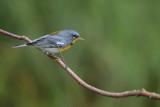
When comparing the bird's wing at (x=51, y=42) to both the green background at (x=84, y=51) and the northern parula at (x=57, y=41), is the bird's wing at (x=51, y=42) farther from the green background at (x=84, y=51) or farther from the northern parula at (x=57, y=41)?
the green background at (x=84, y=51)

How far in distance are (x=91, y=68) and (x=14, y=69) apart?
0.76 m

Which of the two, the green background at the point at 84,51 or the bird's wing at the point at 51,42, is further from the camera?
the green background at the point at 84,51

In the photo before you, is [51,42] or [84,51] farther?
[84,51]

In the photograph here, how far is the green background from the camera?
2891 mm

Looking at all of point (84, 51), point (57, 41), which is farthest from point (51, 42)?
point (84, 51)

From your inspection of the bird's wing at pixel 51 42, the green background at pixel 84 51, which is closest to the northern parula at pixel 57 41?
the bird's wing at pixel 51 42

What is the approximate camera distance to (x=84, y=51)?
3.00m

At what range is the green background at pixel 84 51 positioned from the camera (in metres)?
2.89

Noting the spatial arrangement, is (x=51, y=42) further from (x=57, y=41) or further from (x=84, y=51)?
(x=84, y=51)

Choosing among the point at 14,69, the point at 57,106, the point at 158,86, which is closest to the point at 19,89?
the point at 14,69

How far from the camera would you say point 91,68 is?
310 centimetres

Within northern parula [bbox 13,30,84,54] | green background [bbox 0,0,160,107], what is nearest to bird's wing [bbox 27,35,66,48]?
northern parula [bbox 13,30,84,54]

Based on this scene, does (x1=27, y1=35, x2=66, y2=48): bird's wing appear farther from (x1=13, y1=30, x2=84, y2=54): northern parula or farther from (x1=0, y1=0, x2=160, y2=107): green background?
(x1=0, y1=0, x2=160, y2=107): green background

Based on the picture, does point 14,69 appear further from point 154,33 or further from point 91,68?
point 154,33
